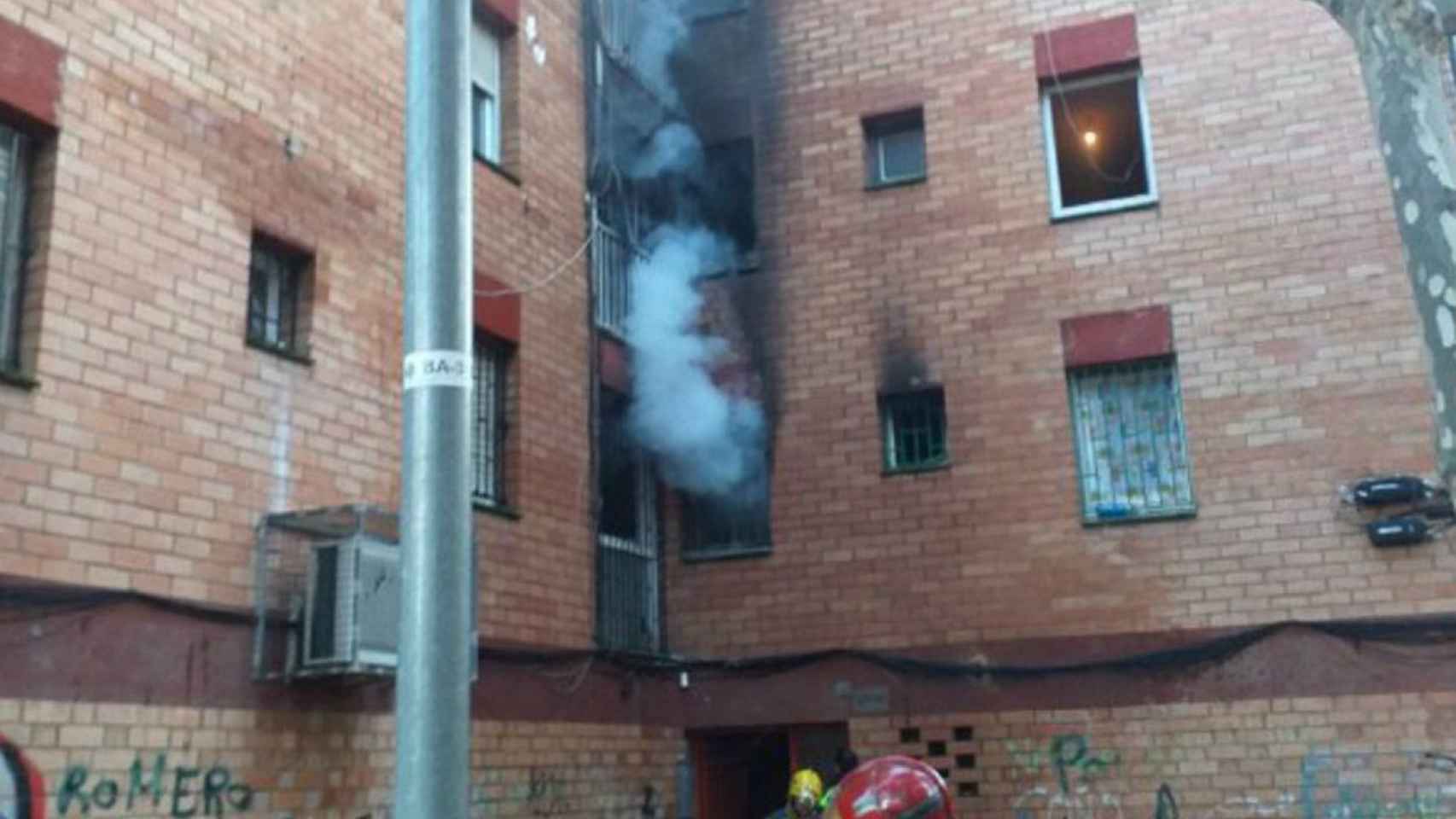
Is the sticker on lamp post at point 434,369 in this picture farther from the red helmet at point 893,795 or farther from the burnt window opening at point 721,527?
the burnt window opening at point 721,527

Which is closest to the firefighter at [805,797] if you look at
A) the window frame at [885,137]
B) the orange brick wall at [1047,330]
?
the orange brick wall at [1047,330]

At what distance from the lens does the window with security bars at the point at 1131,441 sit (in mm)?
12492

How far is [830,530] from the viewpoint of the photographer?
531 inches

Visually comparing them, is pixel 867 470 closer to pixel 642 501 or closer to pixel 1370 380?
pixel 642 501

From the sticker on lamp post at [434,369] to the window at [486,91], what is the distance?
8305 mm

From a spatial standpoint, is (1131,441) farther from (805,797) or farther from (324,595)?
(324,595)

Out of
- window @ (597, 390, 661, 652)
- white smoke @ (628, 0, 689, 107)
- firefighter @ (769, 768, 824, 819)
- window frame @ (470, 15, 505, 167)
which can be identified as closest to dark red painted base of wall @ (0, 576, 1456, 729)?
window @ (597, 390, 661, 652)

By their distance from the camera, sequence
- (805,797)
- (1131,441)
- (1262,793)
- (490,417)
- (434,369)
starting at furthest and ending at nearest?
(1131,441) < (490,417) < (1262,793) < (805,797) < (434,369)

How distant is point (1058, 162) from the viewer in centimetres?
1359

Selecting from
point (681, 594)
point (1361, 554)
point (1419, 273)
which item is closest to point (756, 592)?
point (681, 594)

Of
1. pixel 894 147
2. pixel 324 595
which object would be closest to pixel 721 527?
pixel 894 147

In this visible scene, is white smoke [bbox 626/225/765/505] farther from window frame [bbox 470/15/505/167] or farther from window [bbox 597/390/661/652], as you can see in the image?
window frame [bbox 470/15/505/167]

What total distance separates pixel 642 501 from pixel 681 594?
0.98m

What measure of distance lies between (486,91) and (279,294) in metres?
3.46
